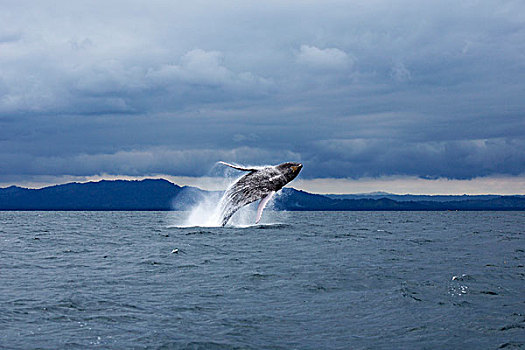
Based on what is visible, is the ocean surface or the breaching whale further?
the breaching whale

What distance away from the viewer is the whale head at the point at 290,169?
3173cm

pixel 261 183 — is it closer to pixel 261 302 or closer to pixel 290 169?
pixel 290 169

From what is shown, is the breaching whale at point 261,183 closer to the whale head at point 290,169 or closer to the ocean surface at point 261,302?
the whale head at point 290,169

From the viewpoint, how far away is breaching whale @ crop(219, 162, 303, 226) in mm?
31828

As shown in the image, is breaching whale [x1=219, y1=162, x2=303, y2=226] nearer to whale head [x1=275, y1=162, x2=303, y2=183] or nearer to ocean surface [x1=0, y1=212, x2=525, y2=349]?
whale head [x1=275, y1=162, x2=303, y2=183]

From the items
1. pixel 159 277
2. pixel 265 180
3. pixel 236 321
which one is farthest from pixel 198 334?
pixel 265 180

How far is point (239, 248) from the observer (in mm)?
25969

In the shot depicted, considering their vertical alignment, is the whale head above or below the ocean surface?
above

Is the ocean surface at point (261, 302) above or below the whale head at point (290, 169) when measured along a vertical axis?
below

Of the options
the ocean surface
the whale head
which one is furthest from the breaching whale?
the ocean surface

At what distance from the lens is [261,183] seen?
32.2 m

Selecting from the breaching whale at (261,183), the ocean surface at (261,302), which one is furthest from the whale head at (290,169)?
the ocean surface at (261,302)

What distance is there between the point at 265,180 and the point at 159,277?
16.0 m

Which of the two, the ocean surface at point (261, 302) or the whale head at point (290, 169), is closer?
the ocean surface at point (261, 302)
